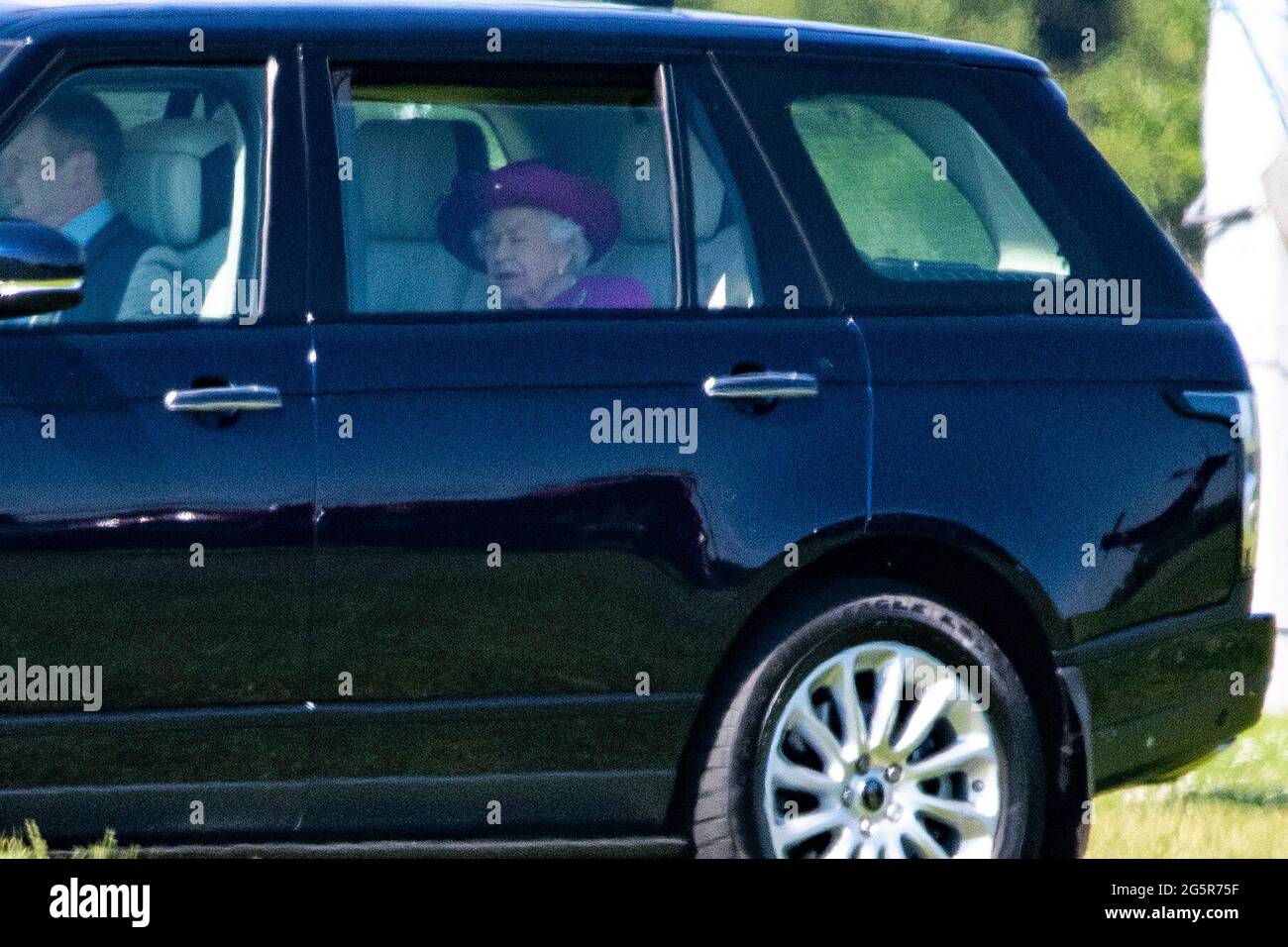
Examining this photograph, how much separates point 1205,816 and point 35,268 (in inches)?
152

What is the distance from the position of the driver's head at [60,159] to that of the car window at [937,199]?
148 centimetres

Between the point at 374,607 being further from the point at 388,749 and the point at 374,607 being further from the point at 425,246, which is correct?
the point at 425,246

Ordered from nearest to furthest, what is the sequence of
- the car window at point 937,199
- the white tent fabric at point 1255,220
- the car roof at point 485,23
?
the car roof at point 485,23 < the car window at point 937,199 < the white tent fabric at point 1255,220

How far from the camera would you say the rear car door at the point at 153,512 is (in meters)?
4.79

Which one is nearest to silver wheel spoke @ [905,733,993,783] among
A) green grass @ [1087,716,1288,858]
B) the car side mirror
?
green grass @ [1087,716,1288,858]

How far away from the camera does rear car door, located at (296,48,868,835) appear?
5.00 m

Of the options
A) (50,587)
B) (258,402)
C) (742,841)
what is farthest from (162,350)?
(742,841)

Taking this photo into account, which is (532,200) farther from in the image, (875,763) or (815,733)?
(875,763)

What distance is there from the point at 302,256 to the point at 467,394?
1.41 ft

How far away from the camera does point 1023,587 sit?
5.45m

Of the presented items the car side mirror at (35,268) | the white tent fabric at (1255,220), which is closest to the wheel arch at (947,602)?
the car side mirror at (35,268)

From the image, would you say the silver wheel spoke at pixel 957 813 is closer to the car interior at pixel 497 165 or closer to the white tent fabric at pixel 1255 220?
the car interior at pixel 497 165

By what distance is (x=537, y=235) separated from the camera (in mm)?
5363

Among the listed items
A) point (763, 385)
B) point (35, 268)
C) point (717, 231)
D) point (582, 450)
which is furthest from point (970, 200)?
point (35, 268)
